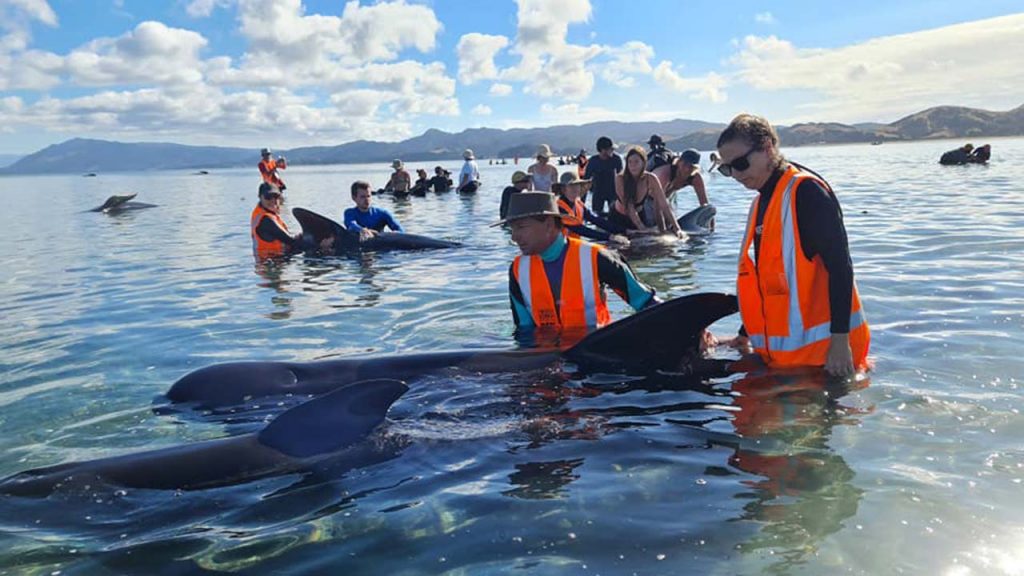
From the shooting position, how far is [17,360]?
8.87 metres

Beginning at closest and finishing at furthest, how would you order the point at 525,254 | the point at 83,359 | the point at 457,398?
the point at 457,398 < the point at 525,254 < the point at 83,359

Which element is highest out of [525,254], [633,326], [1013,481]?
[525,254]

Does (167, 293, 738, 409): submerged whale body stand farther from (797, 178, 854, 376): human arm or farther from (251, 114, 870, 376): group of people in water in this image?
(797, 178, 854, 376): human arm

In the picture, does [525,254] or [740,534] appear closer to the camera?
[740,534]

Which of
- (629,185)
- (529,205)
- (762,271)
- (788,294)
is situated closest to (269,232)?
(629,185)

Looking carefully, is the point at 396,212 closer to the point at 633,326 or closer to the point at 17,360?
the point at 17,360

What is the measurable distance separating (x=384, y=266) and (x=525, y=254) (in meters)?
7.87

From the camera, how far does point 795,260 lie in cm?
552

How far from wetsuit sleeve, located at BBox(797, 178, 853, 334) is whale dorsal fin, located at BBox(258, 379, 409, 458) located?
3042 mm

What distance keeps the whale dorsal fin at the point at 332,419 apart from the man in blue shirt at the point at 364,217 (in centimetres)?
1149

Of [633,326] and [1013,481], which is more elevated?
[633,326]

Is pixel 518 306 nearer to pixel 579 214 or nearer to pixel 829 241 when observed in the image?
pixel 829 241

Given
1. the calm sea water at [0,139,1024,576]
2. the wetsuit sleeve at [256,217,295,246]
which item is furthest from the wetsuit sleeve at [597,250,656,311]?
the wetsuit sleeve at [256,217,295,246]

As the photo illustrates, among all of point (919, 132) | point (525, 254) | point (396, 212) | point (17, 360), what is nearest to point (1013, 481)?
point (525, 254)
